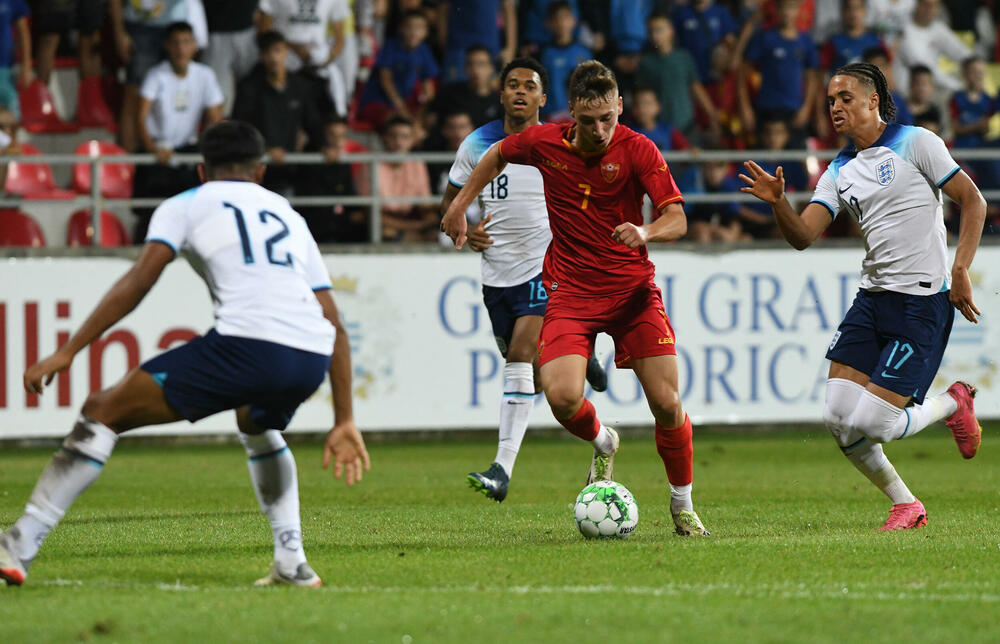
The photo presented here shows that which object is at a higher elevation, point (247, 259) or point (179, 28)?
point (179, 28)

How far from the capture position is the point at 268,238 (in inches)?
229

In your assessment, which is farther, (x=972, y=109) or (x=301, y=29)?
(x=972, y=109)

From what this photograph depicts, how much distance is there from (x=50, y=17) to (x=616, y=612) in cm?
1249

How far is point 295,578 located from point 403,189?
9.86m

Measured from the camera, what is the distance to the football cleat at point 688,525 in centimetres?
792

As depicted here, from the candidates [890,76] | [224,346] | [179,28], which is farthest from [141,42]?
[224,346]

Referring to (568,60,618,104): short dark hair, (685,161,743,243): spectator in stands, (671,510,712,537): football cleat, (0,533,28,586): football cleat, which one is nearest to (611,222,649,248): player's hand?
(568,60,618,104): short dark hair

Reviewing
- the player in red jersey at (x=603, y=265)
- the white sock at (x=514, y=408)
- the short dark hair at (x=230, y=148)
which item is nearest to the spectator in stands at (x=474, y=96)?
the white sock at (x=514, y=408)

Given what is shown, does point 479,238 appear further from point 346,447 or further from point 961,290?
point 346,447

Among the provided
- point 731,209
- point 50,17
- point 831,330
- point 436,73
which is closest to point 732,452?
point 831,330

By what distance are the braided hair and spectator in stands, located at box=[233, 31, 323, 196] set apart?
8.05m

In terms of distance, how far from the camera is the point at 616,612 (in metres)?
5.44

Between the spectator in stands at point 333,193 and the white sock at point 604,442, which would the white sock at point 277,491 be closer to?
the white sock at point 604,442

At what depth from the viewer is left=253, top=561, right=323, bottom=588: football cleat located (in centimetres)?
606
